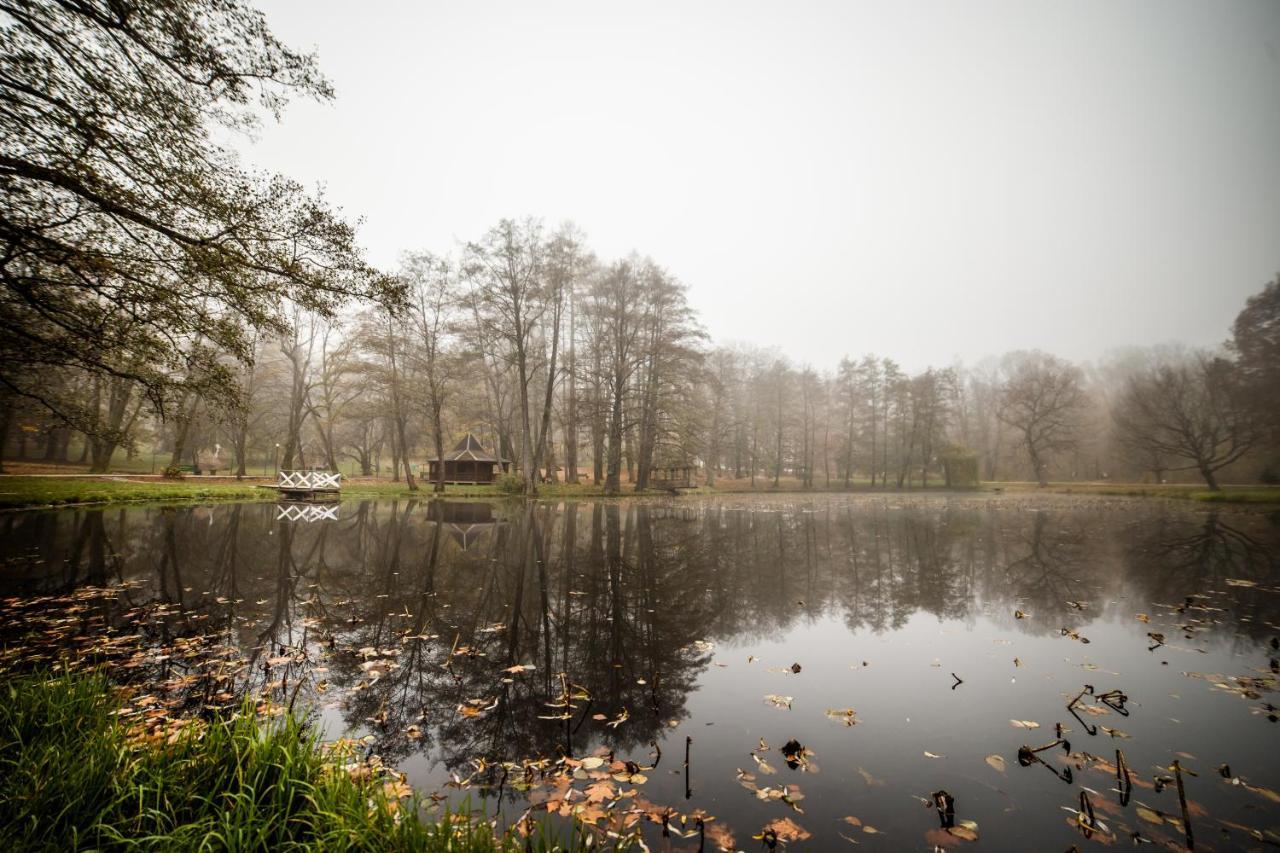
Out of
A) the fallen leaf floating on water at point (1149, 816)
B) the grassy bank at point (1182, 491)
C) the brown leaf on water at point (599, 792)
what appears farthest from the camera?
the grassy bank at point (1182, 491)

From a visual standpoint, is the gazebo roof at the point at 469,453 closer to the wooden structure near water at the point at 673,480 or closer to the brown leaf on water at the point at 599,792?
the wooden structure near water at the point at 673,480

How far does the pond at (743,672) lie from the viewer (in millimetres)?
2932

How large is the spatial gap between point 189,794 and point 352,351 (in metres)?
36.6

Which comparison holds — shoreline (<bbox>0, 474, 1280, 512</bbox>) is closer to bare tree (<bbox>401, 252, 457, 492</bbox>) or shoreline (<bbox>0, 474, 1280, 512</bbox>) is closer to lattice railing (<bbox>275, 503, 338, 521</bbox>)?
lattice railing (<bbox>275, 503, 338, 521</bbox>)

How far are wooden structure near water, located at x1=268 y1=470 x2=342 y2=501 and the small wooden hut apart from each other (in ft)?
31.2

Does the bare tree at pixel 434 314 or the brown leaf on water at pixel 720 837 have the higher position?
the bare tree at pixel 434 314

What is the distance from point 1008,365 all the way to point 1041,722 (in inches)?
2674

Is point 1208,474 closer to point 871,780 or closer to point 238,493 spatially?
point 871,780

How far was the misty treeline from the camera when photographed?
279 inches

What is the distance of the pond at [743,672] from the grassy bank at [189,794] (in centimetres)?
44

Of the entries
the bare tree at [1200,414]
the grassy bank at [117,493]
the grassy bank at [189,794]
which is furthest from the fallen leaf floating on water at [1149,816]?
the bare tree at [1200,414]

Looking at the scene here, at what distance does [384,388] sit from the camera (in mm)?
31969

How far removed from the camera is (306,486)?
25172mm

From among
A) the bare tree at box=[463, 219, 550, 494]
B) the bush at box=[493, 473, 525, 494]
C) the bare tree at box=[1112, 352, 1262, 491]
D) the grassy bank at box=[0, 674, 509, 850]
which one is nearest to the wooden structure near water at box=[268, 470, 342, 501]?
the bush at box=[493, 473, 525, 494]
